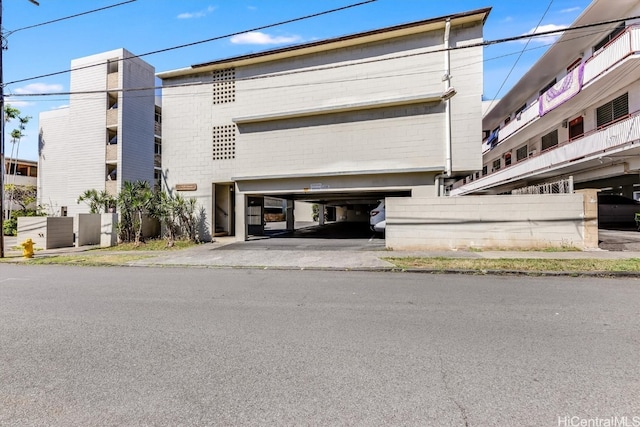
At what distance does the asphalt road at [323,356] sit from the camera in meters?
2.54

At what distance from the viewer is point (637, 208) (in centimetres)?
1848

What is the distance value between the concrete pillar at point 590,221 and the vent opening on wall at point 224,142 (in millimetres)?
14778

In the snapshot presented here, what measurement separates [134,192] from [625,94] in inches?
938

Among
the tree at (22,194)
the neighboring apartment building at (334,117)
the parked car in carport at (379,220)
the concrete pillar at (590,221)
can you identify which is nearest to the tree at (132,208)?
the neighboring apartment building at (334,117)

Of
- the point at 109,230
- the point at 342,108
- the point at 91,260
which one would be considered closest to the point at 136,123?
the point at 109,230

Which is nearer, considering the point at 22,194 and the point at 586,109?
the point at 586,109

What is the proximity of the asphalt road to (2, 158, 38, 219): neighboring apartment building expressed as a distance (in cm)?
3854

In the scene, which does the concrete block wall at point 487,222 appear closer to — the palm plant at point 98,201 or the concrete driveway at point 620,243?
the concrete driveway at point 620,243

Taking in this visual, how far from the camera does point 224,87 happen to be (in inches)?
666

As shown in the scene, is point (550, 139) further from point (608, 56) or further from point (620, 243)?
point (620, 243)

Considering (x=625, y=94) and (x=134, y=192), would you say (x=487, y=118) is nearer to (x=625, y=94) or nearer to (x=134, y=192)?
(x=625, y=94)

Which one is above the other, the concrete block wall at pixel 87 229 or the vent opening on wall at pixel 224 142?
the vent opening on wall at pixel 224 142

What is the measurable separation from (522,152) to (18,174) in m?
53.9

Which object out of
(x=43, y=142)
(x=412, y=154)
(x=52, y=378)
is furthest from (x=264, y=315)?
(x=43, y=142)
